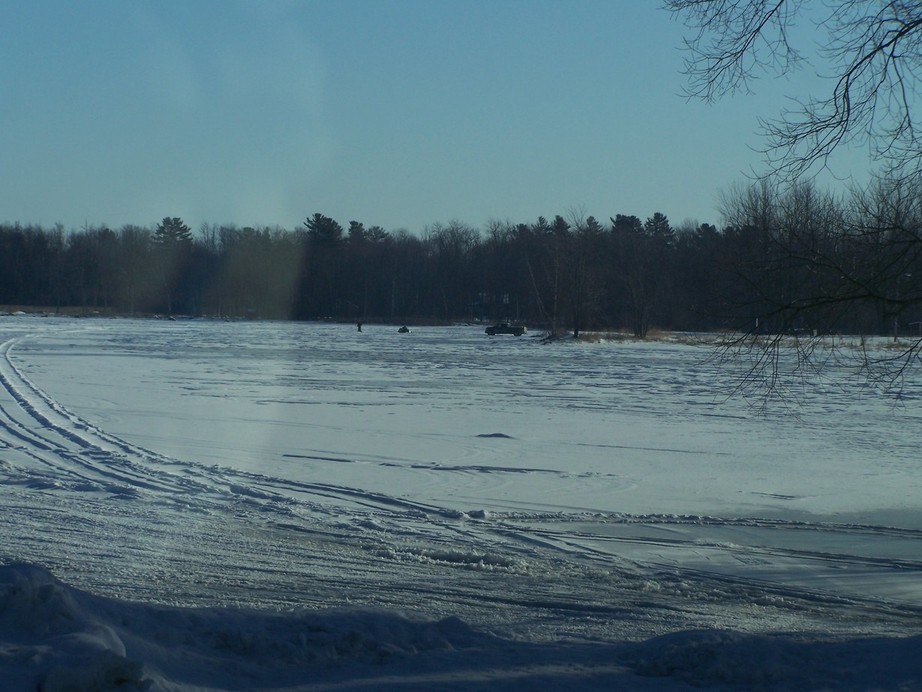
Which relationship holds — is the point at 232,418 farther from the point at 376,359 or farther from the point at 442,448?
the point at 376,359

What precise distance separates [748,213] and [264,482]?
6.34 m

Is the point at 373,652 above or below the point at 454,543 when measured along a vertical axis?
above

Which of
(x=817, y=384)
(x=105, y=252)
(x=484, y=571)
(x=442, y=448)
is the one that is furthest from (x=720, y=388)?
(x=105, y=252)

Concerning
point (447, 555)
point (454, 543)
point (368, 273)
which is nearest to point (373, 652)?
point (447, 555)

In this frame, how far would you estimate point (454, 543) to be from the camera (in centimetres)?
855

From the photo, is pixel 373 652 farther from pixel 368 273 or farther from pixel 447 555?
pixel 368 273

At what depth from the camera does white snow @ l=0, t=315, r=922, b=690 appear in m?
4.90

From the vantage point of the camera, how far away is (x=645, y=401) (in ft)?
71.8

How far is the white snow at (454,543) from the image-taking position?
490 cm

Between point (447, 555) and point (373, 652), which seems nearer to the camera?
point (373, 652)

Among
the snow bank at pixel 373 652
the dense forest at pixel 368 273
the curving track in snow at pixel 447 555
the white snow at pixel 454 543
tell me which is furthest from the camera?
the dense forest at pixel 368 273

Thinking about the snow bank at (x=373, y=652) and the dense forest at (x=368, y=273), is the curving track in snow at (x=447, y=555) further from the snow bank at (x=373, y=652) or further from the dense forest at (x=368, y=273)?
the dense forest at (x=368, y=273)

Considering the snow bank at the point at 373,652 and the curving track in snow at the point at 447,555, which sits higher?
the snow bank at the point at 373,652

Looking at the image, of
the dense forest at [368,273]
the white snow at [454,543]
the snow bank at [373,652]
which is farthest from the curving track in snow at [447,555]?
the dense forest at [368,273]
